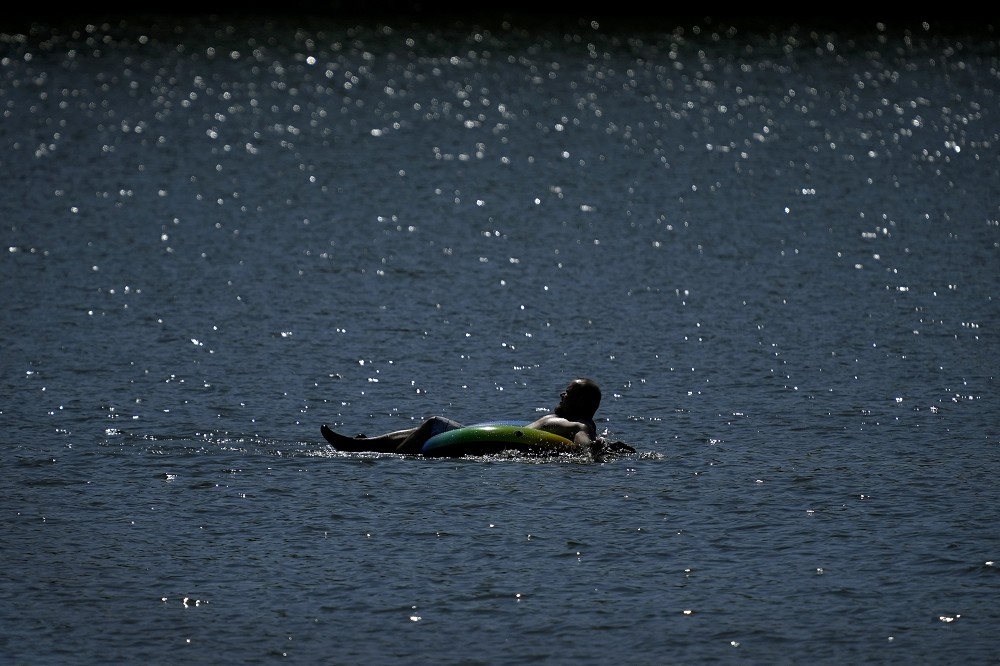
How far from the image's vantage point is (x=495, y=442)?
21031 mm

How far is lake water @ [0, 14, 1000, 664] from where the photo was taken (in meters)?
16.0

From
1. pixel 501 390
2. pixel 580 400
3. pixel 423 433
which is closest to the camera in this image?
pixel 423 433

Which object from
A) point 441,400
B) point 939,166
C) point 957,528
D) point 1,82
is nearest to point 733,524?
point 957,528

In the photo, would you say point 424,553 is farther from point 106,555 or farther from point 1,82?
point 1,82

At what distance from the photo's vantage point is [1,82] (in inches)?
3268

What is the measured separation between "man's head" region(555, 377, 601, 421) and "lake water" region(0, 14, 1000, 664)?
0.76 metres

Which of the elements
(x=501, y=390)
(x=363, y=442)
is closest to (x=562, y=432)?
(x=363, y=442)

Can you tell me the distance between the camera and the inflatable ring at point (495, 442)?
21047mm

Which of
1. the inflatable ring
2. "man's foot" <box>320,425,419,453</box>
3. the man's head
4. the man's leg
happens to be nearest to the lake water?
the inflatable ring

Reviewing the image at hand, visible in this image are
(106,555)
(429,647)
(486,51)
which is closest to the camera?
(429,647)

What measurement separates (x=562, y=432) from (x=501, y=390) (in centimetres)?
465

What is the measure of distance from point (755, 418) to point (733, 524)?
5437mm

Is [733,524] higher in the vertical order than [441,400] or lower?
lower

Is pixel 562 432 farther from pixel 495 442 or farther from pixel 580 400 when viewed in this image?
pixel 495 442
